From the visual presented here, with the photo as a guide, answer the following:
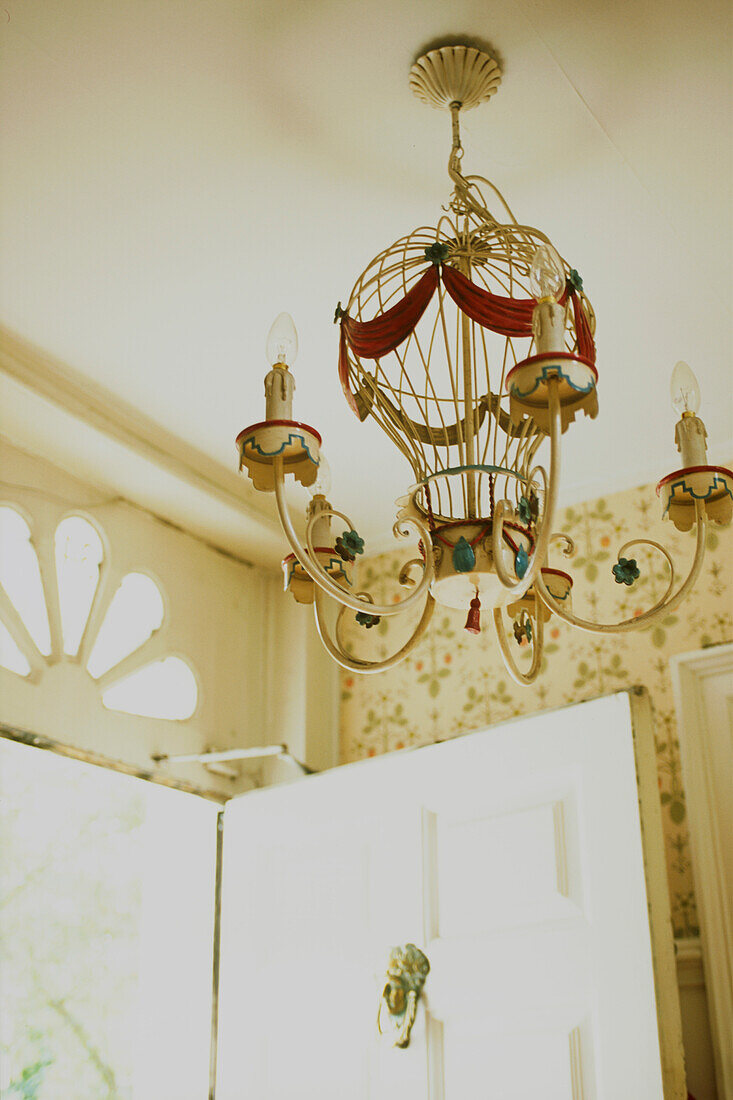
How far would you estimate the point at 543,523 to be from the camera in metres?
1.22

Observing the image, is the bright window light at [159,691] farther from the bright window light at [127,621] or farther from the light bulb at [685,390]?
the light bulb at [685,390]

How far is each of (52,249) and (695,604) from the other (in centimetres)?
171

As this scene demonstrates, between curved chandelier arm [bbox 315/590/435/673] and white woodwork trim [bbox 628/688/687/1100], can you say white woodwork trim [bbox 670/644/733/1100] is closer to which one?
white woodwork trim [bbox 628/688/687/1100]

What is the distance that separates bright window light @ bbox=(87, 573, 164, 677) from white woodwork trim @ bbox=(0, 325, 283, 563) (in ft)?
0.75

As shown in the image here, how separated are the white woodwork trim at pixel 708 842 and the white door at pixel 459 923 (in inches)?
16.3

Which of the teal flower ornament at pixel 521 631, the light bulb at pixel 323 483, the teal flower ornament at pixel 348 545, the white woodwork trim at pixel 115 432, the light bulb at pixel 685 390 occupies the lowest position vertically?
the teal flower ornament at pixel 521 631

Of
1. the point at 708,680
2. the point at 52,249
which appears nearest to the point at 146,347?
the point at 52,249

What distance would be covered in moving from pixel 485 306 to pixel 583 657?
1494 millimetres

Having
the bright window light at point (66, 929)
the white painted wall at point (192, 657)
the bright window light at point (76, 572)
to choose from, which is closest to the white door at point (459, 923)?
the white painted wall at point (192, 657)

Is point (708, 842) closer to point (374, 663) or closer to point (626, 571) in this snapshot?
point (626, 571)

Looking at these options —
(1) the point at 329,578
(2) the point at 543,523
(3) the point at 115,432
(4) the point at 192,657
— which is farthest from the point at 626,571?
(4) the point at 192,657

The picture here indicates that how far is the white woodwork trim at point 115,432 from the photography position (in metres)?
2.46

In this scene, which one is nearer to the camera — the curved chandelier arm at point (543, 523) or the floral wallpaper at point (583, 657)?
the curved chandelier arm at point (543, 523)

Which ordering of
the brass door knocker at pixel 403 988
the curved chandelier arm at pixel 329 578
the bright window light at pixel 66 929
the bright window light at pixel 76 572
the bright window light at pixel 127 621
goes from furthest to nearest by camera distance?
the bright window light at pixel 66 929
the bright window light at pixel 127 621
the bright window light at pixel 76 572
the brass door knocker at pixel 403 988
the curved chandelier arm at pixel 329 578
